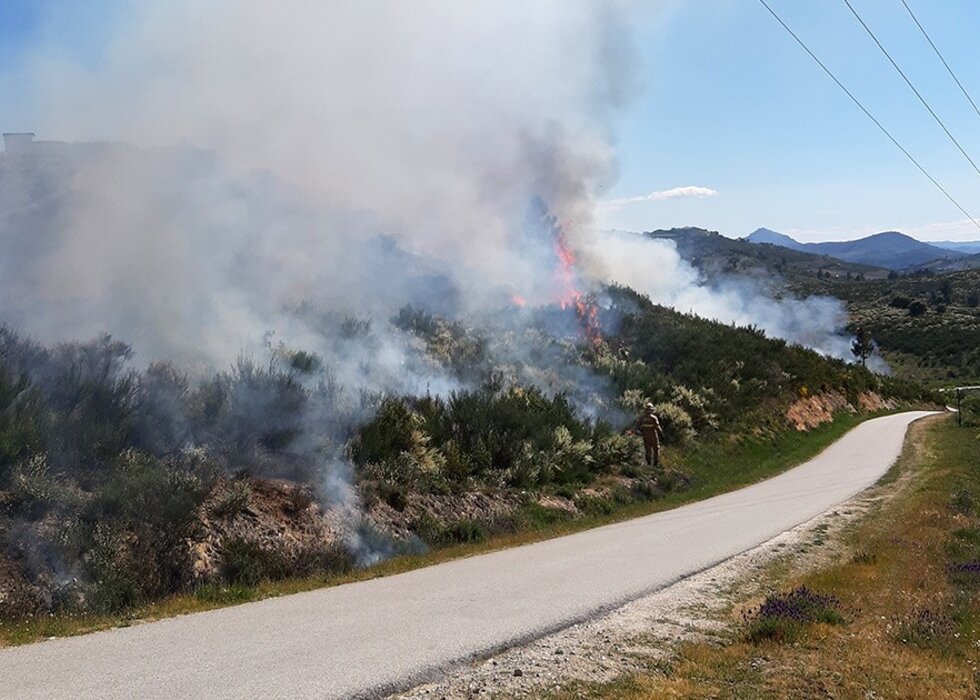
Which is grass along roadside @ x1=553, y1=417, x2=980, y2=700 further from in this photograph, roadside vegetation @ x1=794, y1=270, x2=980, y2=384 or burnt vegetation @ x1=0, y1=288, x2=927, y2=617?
roadside vegetation @ x1=794, y1=270, x2=980, y2=384

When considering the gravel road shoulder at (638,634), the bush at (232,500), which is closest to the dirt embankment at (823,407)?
the gravel road shoulder at (638,634)

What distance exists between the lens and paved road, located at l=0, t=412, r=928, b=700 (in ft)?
19.4

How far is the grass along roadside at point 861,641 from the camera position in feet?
19.7

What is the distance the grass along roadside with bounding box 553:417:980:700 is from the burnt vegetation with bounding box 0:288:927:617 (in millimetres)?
5629

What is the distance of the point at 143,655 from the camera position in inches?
259

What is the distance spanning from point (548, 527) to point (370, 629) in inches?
303

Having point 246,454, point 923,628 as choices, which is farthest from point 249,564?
point 923,628

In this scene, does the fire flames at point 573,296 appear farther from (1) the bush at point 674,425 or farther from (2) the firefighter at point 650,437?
(2) the firefighter at point 650,437

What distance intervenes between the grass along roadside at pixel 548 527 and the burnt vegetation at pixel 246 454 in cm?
34

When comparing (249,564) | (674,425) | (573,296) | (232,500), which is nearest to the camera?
(249,564)

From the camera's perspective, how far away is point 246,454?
1248 centimetres

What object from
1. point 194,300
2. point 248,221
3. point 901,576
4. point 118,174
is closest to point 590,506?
point 901,576

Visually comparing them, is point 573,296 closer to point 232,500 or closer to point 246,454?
point 246,454

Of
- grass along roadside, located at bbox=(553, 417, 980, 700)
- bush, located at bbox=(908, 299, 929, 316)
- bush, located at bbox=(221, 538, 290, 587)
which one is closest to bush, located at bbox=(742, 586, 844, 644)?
grass along roadside, located at bbox=(553, 417, 980, 700)
